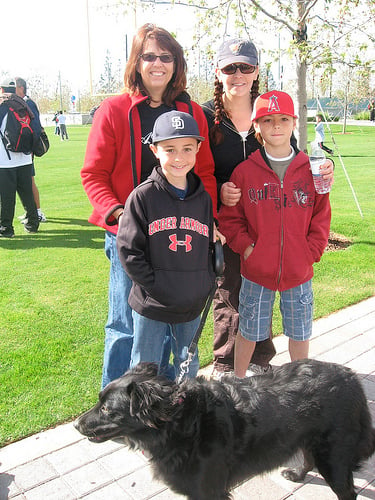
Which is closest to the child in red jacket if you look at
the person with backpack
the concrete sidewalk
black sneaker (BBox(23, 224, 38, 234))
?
the concrete sidewalk

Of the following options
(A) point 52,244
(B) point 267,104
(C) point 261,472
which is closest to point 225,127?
(B) point 267,104

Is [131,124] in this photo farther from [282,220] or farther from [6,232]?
[6,232]

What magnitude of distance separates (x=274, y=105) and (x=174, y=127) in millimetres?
840

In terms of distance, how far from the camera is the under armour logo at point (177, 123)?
2455mm

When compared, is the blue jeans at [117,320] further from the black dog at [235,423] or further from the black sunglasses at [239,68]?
the black sunglasses at [239,68]

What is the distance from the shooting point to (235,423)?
2215 millimetres

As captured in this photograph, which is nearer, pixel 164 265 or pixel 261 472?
pixel 261 472

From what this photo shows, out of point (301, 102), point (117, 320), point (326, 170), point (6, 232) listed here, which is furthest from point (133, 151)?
point (6, 232)

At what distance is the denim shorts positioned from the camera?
10.4 feet

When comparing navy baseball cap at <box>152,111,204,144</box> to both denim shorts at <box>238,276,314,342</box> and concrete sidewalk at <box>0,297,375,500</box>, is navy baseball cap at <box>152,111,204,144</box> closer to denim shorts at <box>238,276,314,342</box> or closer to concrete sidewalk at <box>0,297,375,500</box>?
denim shorts at <box>238,276,314,342</box>

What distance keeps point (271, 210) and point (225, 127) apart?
0.74 m

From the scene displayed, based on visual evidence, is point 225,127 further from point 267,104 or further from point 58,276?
point 58,276

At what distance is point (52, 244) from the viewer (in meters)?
7.64

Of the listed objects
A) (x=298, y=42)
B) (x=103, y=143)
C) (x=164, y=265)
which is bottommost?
(x=164, y=265)
